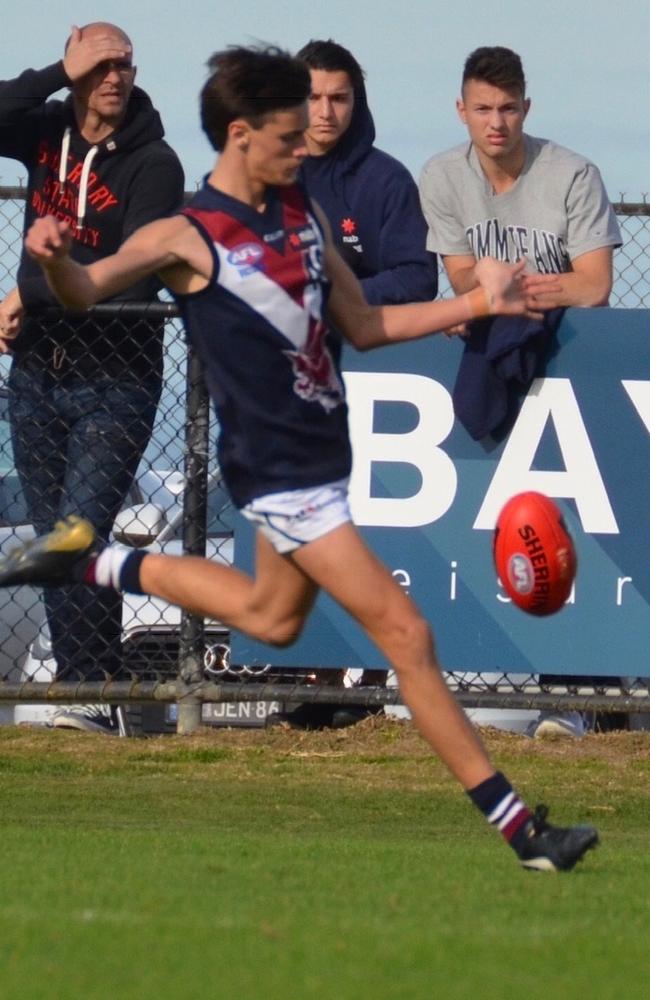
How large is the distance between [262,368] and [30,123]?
3.76 meters

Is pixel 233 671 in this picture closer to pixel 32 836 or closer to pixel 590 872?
pixel 32 836

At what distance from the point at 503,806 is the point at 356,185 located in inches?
157

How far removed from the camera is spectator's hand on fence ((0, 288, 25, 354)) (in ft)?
28.5

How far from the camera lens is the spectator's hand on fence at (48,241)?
5.28 metres

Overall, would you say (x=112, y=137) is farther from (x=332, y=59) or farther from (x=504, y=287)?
(x=504, y=287)

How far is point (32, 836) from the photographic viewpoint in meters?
6.40


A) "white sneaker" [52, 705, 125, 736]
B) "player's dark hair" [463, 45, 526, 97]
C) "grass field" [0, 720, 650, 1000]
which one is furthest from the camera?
"white sneaker" [52, 705, 125, 736]

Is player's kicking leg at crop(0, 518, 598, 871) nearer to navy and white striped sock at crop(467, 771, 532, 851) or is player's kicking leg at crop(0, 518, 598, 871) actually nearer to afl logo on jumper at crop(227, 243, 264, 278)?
navy and white striped sock at crop(467, 771, 532, 851)

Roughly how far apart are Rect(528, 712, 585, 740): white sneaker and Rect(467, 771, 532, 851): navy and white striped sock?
147 inches


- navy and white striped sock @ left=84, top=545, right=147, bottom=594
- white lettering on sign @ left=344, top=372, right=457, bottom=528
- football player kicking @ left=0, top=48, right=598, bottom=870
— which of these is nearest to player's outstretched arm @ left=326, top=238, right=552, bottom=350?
football player kicking @ left=0, top=48, right=598, bottom=870

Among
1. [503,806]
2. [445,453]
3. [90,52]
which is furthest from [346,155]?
[503,806]

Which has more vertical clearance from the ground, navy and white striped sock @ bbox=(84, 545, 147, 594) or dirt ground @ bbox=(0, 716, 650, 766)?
navy and white striped sock @ bbox=(84, 545, 147, 594)

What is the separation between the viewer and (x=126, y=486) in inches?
344

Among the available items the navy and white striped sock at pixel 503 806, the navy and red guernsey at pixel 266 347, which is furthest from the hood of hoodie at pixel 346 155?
the navy and white striped sock at pixel 503 806
